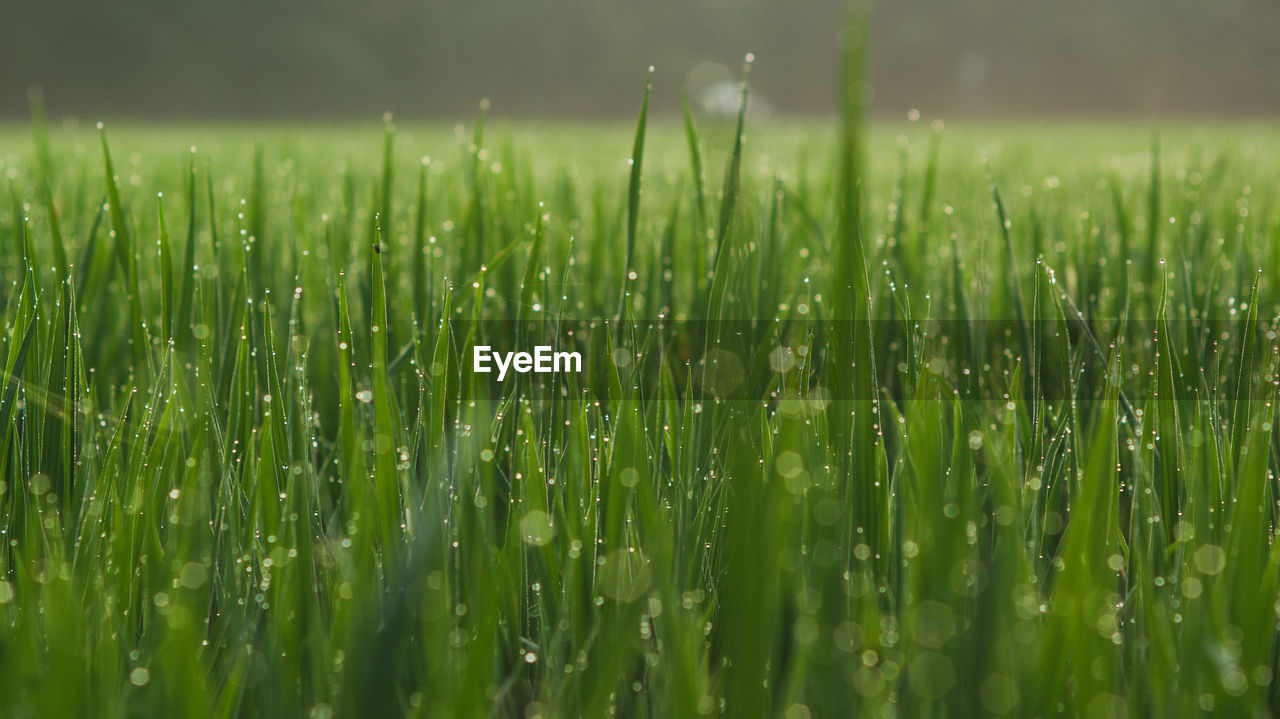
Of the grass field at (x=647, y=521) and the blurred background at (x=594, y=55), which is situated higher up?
the blurred background at (x=594, y=55)

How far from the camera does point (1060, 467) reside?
0.56m

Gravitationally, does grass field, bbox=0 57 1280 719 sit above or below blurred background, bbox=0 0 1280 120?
below

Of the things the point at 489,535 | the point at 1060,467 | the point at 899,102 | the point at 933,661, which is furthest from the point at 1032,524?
the point at 899,102

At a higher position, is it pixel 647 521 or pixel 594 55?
pixel 594 55

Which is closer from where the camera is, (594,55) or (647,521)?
(647,521)

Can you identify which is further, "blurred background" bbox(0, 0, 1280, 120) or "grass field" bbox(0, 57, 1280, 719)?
"blurred background" bbox(0, 0, 1280, 120)

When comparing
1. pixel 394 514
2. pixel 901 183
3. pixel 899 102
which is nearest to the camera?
pixel 394 514

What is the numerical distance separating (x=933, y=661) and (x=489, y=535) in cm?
23

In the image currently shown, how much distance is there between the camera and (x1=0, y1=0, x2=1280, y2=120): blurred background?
25328 mm

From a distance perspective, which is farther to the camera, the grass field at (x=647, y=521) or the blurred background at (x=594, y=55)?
the blurred background at (x=594, y=55)

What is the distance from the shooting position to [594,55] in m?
29.0

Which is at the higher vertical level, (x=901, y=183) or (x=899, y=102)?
(x=899, y=102)

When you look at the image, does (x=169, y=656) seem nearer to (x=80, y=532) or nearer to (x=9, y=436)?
(x=80, y=532)

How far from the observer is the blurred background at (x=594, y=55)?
83.1 ft
